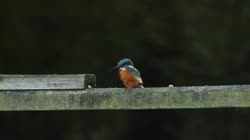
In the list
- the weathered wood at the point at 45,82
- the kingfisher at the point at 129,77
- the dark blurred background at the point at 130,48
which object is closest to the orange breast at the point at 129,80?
the kingfisher at the point at 129,77

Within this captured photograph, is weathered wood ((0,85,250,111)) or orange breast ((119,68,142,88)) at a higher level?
orange breast ((119,68,142,88))

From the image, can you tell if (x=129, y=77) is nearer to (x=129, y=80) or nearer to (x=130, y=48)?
(x=129, y=80)

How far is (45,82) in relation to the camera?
2355 millimetres

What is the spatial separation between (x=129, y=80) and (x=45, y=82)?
283 millimetres

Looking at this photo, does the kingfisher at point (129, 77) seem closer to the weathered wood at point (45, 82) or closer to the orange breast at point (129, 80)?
the orange breast at point (129, 80)

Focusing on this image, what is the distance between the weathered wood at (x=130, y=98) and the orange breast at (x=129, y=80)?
0.17ft

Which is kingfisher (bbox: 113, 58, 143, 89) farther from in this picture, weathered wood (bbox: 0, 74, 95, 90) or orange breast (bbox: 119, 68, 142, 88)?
weathered wood (bbox: 0, 74, 95, 90)

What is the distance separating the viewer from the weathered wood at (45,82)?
2334 millimetres

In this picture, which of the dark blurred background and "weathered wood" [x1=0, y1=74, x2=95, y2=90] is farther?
the dark blurred background

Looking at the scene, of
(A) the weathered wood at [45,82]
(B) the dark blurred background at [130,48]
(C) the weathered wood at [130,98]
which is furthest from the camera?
(B) the dark blurred background at [130,48]

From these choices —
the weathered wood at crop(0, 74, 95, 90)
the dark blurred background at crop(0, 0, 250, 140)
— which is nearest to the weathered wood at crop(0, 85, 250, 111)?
the weathered wood at crop(0, 74, 95, 90)

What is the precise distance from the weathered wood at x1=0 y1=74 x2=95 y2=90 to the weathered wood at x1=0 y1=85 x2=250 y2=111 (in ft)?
0.06

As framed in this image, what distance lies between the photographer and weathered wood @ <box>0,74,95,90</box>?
233cm

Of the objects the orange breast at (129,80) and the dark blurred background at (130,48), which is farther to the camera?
the dark blurred background at (130,48)
